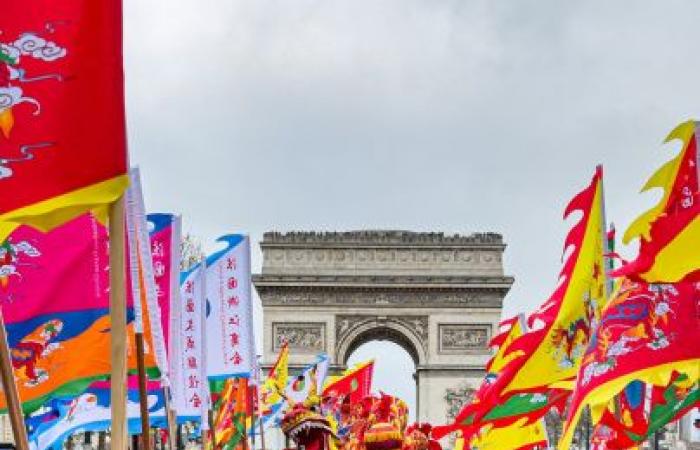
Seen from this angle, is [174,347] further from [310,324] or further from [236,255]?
[310,324]

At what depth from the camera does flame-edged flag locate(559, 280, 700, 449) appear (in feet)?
30.2

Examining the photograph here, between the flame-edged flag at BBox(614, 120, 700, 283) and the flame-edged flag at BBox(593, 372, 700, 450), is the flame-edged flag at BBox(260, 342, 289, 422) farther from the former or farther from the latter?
the flame-edged flag at BBox(614, 120, 700, 283)

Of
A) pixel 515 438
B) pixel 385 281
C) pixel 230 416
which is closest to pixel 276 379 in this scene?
pixel 230 416

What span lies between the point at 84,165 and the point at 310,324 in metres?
52.1

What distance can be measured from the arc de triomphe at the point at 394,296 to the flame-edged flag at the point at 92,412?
137ft

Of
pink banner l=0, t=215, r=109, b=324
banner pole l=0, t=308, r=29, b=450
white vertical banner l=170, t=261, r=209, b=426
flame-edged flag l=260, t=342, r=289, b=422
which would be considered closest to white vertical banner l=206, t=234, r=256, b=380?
white vertical banner l=170, t=261, r=209, b=426

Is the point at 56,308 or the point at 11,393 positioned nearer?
the point at 11,393


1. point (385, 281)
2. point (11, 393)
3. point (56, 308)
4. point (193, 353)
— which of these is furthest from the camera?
point (385, 281)

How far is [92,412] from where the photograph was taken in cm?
1295

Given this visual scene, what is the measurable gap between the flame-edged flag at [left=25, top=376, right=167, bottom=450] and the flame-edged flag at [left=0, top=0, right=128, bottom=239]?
280 inches

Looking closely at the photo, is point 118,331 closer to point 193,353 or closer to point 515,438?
point 193,353

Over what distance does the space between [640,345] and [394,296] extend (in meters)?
47.7

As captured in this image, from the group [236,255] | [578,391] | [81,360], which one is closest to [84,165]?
[81,360]

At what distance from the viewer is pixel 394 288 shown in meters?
56.9
